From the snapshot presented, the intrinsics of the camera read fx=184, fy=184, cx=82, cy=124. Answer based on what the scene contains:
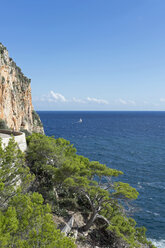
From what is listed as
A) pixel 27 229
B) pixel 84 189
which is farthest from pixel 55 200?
pixel 27 229

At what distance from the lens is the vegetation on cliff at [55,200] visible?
9656 mm

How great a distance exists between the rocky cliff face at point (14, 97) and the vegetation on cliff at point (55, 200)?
17100 millimetres

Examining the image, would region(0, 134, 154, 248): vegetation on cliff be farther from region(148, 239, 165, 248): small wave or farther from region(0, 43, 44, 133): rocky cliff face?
region(0, 43, 44, 133): rocky cliff face

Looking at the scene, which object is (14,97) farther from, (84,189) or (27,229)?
(27,229)

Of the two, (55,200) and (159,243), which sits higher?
(55,200)

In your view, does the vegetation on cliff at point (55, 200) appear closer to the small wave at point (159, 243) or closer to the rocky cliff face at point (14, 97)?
the small wave at point (159, 243)

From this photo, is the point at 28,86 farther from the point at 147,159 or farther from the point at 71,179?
the point at 71,179

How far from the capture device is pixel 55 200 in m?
22.1

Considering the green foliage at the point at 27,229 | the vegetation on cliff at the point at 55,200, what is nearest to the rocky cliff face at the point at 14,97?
the vegetation on cliff at the point at 55,200

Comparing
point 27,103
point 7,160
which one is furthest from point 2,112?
point 7,160

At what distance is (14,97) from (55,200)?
113 ft

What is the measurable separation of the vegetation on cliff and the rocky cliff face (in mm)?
17100

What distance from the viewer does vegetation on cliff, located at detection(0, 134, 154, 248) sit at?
966cm

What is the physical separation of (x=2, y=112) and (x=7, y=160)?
1226 inches
